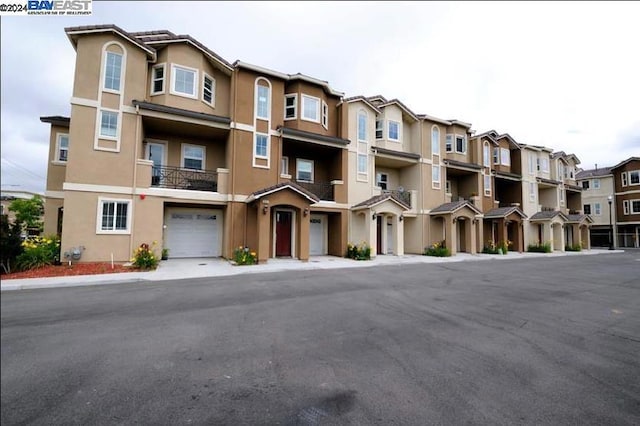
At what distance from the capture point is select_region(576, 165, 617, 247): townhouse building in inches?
1054

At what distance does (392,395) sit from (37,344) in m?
4.62

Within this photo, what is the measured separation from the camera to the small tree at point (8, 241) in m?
1.88

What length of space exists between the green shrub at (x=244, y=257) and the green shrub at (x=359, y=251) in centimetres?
585

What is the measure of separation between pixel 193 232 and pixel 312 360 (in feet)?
44.8

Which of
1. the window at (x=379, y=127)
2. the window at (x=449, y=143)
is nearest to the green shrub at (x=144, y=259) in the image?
the window at (x=379, y=127)

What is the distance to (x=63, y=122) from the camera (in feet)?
48.3

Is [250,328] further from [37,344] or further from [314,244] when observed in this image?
[314,244]

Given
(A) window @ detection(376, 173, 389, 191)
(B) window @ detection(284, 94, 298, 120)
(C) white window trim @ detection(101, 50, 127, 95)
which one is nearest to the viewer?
(C) white window trim @ detection(101, 50, 127, 95)

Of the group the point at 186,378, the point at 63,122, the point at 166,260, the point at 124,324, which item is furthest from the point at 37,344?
the point at 63,122

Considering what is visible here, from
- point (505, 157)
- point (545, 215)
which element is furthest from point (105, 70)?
point (545, 215)

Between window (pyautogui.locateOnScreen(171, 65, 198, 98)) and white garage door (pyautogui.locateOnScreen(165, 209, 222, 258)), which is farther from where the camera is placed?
white garage door (pyautogui.locateOnScreen(165, 209, 222, 258))

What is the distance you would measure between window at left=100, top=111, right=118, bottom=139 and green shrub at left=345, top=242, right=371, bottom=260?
13.1m

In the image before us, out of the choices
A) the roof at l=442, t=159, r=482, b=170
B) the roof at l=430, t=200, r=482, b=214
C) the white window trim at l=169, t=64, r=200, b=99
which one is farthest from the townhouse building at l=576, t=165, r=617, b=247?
the white window trim at l=169, t=64, r=200, b=99

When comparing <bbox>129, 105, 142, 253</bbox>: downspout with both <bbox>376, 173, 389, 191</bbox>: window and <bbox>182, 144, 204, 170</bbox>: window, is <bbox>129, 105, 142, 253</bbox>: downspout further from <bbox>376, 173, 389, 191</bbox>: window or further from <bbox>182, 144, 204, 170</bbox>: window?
<bbox>376, 173, 389, 191</bbox>: window
